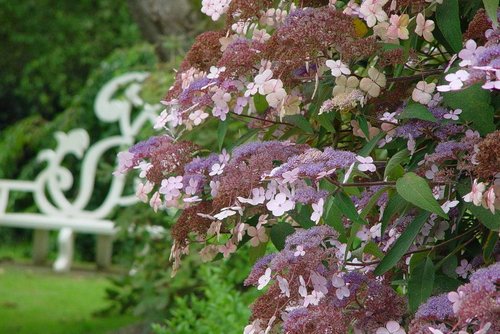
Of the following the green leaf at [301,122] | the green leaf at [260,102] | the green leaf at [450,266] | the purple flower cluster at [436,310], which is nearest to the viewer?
the purple flower cluster at [436,310]

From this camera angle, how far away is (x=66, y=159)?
9688 mm

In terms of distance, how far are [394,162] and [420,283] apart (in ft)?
0.61

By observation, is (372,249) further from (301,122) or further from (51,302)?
(51,302)

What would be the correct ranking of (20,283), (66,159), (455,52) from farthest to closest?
(66,159)
(20,283)
(455,52)

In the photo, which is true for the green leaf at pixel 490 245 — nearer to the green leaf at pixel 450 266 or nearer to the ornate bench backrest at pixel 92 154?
the green leaf at pixel 450 266

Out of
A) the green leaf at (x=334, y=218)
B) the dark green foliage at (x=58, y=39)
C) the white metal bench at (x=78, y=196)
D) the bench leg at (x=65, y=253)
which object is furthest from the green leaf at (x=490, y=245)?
the dark green foliage at (x=58, y=39)

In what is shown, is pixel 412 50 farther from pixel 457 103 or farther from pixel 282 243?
pixel 282 243

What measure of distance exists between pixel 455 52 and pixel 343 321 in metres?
0.46

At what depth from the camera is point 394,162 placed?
1507 millimetres

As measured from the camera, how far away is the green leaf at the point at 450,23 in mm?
1519

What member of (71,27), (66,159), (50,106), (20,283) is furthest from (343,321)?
(71,27)

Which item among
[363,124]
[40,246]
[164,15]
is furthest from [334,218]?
[40,246]

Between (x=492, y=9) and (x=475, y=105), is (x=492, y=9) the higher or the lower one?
the higher one

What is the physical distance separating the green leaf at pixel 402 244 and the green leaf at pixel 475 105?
0.15 metres
